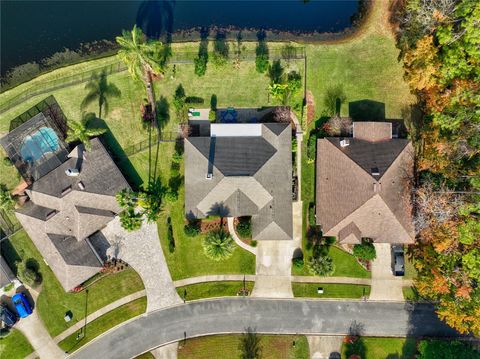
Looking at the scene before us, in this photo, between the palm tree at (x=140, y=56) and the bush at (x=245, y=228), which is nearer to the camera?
the palm tree at (x=140, y=56)

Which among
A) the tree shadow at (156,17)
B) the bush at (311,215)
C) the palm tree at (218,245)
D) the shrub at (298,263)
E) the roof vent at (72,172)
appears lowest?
the shrub at (298,263)

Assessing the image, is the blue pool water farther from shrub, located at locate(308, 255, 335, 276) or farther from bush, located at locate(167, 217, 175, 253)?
shrub, located at locate(308, 255, 335, 276)

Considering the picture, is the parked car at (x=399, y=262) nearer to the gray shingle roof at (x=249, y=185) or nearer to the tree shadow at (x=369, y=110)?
the gray shingle roof at (x=249, y=185)

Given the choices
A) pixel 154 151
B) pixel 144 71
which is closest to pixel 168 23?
pixel 144 71

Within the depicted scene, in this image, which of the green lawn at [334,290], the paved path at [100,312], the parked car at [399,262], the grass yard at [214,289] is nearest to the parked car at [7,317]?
the paved path at [100,312]

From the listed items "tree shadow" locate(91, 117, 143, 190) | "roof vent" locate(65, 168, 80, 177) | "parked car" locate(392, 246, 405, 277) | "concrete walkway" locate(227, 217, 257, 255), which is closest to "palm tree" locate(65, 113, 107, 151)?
"tree shadow" locate(91, 117, 143, 190)

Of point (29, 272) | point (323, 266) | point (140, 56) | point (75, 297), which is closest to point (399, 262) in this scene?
point (323, 266)

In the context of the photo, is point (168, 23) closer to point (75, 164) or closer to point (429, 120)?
point (75, 164)
